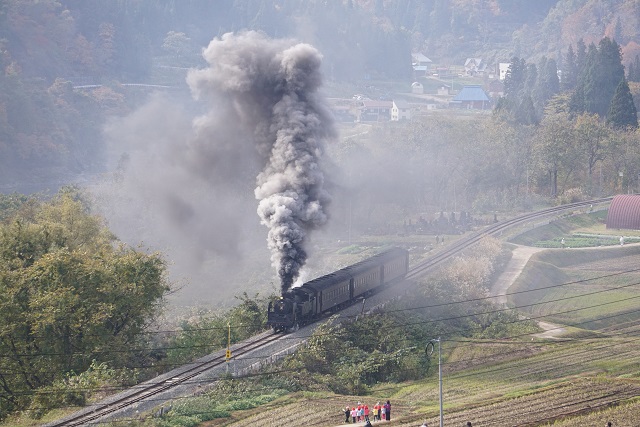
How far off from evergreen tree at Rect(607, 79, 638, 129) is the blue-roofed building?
55.3 m

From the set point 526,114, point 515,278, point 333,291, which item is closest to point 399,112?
point 526,114

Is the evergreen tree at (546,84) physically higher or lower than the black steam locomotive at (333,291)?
higher

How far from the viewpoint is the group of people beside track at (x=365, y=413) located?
39.0 metres

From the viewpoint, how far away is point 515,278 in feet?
248

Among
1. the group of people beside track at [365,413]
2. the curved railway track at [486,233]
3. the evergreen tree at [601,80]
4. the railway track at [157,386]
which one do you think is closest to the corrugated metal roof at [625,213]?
the curved railway track at [486,233]

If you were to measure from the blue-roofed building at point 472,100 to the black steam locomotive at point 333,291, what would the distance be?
120m

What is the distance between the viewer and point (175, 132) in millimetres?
107188

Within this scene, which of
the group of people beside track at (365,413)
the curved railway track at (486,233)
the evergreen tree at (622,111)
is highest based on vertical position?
the evergreen tree at (622,111)

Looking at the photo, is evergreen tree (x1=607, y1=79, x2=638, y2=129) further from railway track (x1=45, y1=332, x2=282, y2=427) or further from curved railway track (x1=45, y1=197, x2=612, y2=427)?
railway track (x1=45, y1=332, x2=282, y2=427)

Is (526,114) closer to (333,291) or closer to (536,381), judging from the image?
(333,291)

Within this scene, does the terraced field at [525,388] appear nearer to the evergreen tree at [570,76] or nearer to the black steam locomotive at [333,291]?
the black steam locomotive at [333,291]

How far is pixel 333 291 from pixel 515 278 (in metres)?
26.2

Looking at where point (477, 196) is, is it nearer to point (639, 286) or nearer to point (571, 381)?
point (639, 286)

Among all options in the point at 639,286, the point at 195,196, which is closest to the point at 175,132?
the point at 195,196
